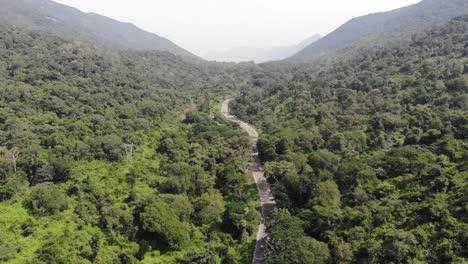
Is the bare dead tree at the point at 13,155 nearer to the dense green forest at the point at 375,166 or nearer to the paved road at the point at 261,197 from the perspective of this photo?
the paved road at the point at 261,197

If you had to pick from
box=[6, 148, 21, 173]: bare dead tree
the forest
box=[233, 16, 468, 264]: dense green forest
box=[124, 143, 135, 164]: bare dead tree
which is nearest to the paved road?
the forest

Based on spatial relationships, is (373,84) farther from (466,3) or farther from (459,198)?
(466,3)

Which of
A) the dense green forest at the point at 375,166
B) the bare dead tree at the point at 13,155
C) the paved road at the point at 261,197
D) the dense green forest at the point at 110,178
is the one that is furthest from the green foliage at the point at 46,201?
the dense green forest at the point at 375,166

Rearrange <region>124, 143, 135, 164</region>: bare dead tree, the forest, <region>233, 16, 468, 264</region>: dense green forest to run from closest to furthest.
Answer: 1. <region>233, 16, 468, 264</region>: dense green forest
2. the forest
3. <region>124, 143, 135, 164</region>: bare dead tree

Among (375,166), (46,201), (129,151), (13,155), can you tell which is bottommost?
(46,201)

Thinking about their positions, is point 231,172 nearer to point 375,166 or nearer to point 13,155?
point 375,166

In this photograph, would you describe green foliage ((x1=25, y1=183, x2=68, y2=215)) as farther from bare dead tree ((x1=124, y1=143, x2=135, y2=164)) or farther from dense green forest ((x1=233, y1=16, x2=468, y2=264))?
dense green forest ((x1=233, y1=16, x2=468, y2=264))

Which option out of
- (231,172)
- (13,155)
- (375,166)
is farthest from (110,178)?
(375,166)
